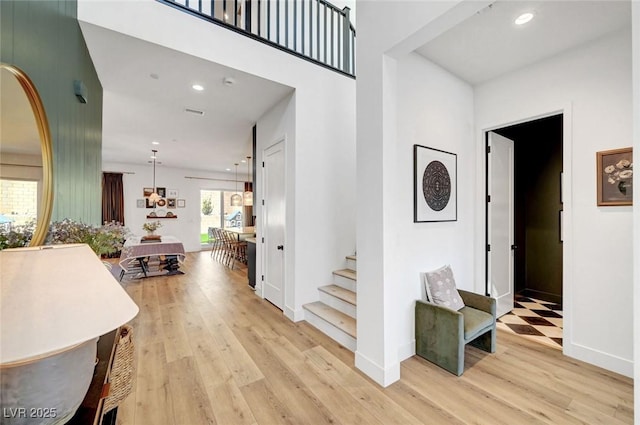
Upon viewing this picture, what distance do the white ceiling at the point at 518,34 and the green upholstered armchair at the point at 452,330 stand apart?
2495 mm

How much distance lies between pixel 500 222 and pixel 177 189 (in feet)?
30.3

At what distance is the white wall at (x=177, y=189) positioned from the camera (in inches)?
328

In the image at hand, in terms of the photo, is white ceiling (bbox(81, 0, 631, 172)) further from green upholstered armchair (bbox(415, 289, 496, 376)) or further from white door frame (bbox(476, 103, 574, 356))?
green upholstered armchair (bbox(415, 289, 496, 376))

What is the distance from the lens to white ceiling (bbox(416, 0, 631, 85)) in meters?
2.07

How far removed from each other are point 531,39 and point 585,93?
731 millimetres

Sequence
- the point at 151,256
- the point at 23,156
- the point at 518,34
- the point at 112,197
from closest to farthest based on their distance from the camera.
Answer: the point at 23,156 < the point at 518,34 < the point at 151,256 < the point at 112,197

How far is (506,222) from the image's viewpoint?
357 cm

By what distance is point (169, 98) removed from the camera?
3705mm

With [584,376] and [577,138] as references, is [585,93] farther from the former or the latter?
[584,376]

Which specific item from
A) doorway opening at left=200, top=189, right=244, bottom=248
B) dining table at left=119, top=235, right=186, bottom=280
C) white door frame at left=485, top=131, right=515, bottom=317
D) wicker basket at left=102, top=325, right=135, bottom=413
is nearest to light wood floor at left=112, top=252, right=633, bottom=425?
white door frame at left=485, top=131, right=515, bottom=317

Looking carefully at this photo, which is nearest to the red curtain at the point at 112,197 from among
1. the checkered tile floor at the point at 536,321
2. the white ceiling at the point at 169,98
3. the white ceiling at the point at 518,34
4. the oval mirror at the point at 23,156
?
the white ceiling at the point at 169,98

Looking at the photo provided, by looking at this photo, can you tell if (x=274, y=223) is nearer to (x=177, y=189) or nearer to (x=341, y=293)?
(x=341, y=293)

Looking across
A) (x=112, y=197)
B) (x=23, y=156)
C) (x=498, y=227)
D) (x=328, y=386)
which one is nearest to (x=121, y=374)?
(x=23, y=156)

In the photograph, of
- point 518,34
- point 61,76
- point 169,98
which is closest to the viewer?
point 61,76
